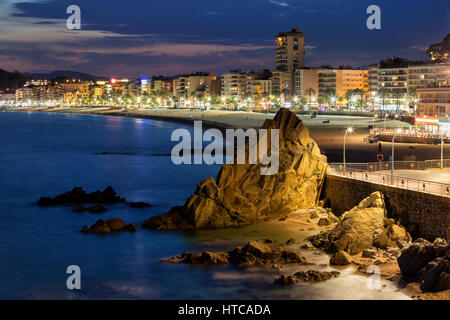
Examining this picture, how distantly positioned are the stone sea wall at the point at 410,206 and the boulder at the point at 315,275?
5739 millimetres

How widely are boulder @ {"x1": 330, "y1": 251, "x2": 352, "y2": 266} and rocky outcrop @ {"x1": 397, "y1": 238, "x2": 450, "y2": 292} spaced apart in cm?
241

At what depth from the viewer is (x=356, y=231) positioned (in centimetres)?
2738

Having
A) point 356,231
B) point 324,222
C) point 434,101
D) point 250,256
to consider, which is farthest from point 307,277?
point 434,101

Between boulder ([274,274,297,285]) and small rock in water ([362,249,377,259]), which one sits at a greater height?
small rock in water ([362,249,377,259])

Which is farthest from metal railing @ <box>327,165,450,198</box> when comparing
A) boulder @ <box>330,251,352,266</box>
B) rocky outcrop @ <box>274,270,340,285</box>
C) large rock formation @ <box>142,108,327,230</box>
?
rocky outcrop @ <box>274,270,340,285</box>

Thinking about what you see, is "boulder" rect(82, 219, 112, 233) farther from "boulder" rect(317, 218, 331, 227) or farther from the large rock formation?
"boulder" rect(317, 218, 331, 227)

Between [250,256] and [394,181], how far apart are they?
33.3ft

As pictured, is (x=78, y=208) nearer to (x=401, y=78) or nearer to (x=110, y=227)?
(x=110, y=227)

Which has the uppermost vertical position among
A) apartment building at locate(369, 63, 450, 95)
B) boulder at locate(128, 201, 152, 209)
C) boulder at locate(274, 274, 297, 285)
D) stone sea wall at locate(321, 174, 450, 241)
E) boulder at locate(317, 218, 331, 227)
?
apartment building at locate(369, 63, 450, 95)

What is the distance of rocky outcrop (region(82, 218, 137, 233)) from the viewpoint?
3331 cm

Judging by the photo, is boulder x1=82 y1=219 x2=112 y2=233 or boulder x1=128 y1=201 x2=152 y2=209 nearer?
boulder x1=82 y1=219 x2=112 y2=233

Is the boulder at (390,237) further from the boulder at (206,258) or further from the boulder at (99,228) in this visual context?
the boulder at (99,228)

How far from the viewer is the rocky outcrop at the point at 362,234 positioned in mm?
27016

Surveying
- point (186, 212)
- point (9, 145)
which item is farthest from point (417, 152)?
point (9, 145)
